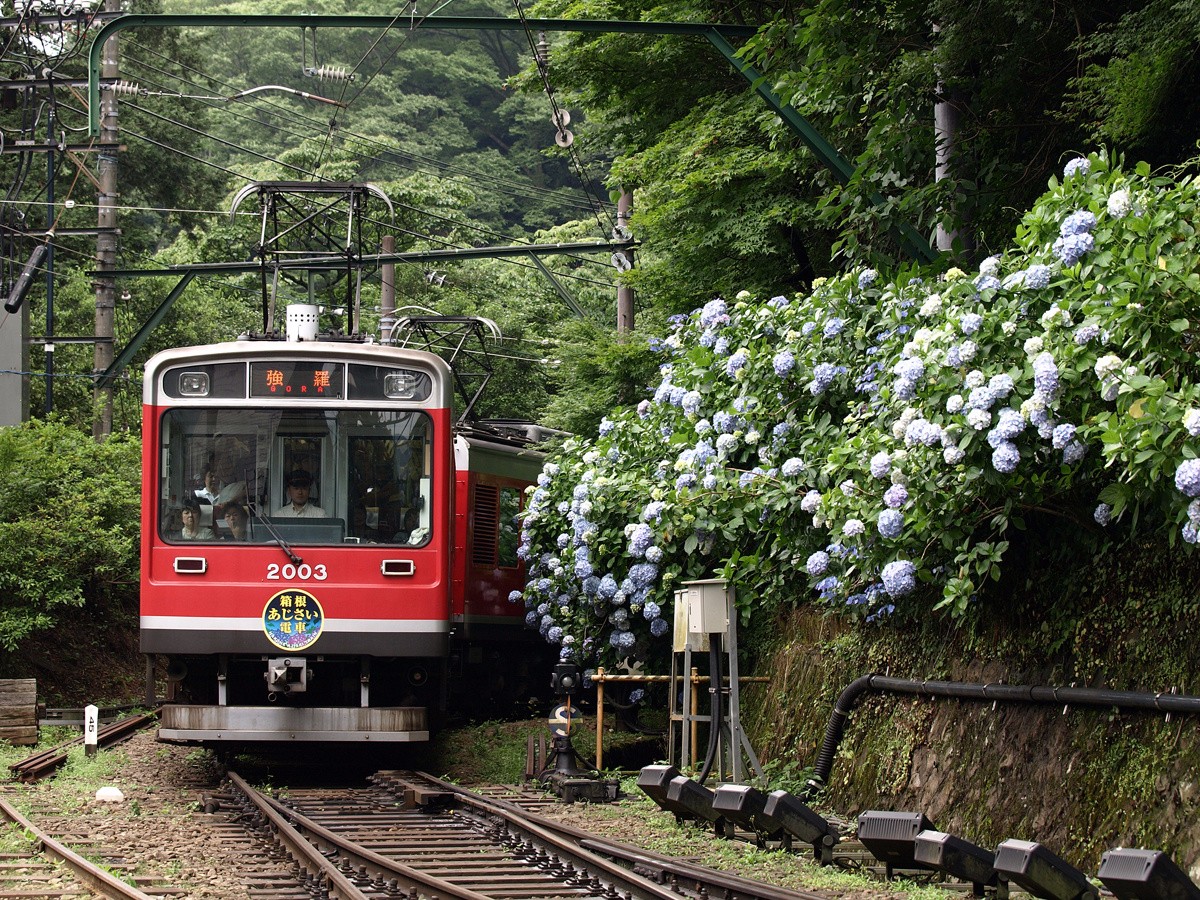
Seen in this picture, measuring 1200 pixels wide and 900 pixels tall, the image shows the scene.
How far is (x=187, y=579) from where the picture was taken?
39.7 feet

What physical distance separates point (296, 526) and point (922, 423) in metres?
6.01

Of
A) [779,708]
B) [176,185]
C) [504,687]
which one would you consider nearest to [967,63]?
[779,708]

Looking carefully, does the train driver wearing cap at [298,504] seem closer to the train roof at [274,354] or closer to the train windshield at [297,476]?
the train windshield at [297,476]

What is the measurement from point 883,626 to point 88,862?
5329 mm

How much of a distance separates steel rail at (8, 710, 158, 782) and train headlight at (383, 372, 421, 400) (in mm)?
4218

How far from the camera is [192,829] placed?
32.4ft

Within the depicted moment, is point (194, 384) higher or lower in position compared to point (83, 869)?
higher

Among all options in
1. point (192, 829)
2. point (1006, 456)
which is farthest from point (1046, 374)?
point (192, 829)

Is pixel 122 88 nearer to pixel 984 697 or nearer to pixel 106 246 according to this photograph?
pixel 106 246

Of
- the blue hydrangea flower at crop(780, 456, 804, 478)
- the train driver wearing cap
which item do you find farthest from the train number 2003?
the blue hydrangea flower at crop(780, 456, 804, 478)

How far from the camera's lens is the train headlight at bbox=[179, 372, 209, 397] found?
1230cm

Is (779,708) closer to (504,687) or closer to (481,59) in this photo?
(504,687)

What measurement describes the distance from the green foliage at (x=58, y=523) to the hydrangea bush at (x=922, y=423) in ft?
26.3

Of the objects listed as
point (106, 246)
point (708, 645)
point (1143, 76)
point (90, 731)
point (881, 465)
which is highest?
point (106, 246)
